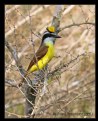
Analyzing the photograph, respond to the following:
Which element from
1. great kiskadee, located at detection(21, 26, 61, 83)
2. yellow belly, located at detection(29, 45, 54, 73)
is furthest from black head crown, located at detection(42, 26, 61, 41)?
yellow belly, located at detection(29, 45, 54, 73)

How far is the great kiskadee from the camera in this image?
5.29m

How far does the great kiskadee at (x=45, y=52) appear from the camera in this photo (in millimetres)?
5290

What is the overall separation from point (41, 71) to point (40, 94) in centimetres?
94

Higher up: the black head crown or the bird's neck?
the black head crown

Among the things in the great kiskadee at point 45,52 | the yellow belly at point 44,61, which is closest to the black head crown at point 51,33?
the great kiskadee at point 45,52

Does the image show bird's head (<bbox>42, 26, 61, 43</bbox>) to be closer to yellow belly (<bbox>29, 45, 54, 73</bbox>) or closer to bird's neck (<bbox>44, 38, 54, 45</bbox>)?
bird's neck (<bbox>44, 38, 54, 45</bbox>)

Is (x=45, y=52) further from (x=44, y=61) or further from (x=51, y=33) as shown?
(x=51, y=33)

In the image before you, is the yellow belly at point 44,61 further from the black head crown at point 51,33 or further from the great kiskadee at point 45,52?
the black head crown at point 51,33

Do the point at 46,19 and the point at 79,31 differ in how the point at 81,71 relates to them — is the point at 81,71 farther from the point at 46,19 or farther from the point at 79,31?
the point at 46,19

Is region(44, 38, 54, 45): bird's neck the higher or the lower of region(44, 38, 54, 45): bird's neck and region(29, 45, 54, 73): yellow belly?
the higher

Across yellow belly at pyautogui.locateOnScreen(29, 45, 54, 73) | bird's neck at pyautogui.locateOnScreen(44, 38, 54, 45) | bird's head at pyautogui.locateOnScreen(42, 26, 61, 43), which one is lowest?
yellow belly at pyautogui.locateOnScreen(29, 45, 54, 73)

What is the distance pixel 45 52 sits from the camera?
18.1 ft

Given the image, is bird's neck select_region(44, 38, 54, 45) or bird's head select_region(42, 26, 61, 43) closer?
bird's head select_region(42, 26, 61, 43)

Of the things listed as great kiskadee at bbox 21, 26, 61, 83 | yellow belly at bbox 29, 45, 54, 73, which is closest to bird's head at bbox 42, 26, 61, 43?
great kiskadee at bbox 21, 26, 61, 83
